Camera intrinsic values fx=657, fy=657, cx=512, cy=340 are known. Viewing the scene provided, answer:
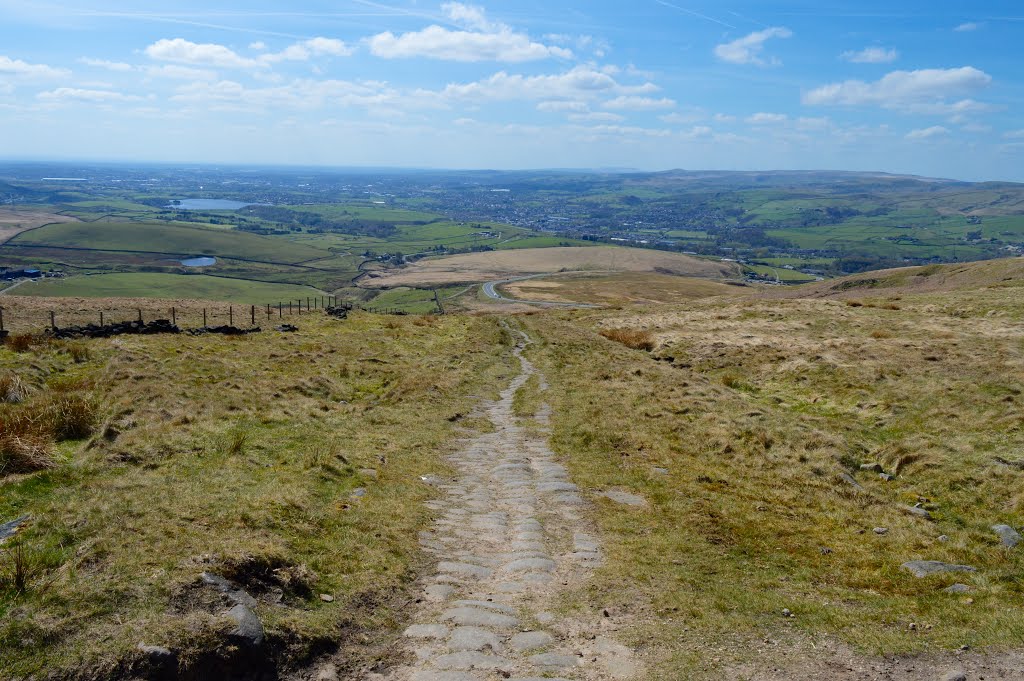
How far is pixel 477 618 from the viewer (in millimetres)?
9914

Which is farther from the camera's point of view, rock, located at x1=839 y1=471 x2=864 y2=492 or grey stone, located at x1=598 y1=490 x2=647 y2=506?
rock, located at x1=839 y1=471 x2=864 y2=492

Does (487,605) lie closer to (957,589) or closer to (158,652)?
(158,652)

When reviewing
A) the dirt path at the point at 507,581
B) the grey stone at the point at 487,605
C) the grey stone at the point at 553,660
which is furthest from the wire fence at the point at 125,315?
the grey stone at the point at 553,660

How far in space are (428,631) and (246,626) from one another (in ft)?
8.24

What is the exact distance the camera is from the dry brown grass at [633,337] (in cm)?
4358

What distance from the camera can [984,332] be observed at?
35.8 meters

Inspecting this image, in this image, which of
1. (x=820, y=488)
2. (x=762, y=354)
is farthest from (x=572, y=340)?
(x=820, y=488)

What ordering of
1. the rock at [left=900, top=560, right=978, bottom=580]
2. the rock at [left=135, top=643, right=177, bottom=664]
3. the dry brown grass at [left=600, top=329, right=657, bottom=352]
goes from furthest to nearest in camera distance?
the dry brown grass at [left=600, top=329, right=657, bottom=352] → the rock at [left=900, top=560, right=978, bottom=580] → the rock at [left=135, top=643, right=177, bottom=664]

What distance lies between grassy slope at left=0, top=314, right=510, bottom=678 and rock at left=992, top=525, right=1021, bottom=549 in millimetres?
11612

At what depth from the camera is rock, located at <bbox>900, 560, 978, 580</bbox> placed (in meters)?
11.8

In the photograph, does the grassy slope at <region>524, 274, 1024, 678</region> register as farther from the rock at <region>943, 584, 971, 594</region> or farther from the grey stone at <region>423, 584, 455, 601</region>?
the grey stone at <region>423, 584, 455, 601</region>

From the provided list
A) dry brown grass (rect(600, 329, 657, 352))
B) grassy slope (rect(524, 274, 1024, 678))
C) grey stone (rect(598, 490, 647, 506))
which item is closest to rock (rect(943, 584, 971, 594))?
grassy slope (rect(524, 274, 1024, 678))

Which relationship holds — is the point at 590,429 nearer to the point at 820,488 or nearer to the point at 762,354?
the point at 820,488

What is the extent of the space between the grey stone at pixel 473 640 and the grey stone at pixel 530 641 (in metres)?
0.23
